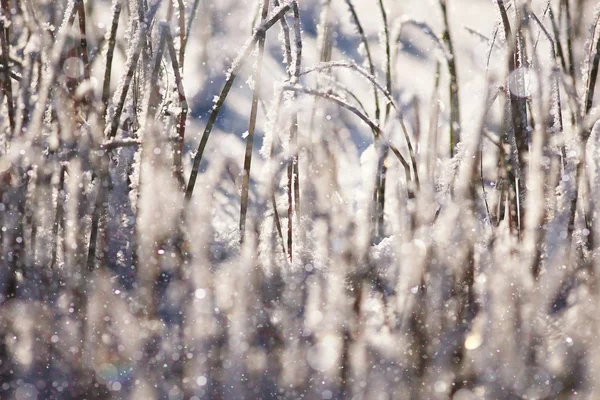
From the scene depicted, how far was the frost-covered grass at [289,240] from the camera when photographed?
2.15 feet

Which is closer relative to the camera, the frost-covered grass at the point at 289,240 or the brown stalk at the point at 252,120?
the frost-covered grass at the point at 289,240

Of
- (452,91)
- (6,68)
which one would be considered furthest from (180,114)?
(452,91)

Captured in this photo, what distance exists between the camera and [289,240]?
861 mm

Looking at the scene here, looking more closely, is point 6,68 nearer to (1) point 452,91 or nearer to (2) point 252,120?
(2) point 252,120

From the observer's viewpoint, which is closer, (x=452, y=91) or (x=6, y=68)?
(x=6, y=68)

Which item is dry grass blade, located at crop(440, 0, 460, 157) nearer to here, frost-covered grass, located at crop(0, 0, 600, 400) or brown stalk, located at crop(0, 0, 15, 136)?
frost-covered grass, located at crop(0, 0, 600, 400)

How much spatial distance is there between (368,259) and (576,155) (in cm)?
A: 30

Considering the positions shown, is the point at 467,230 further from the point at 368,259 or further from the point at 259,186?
the point at 259,186

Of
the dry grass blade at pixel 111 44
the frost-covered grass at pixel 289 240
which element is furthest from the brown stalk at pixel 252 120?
the dry grass blade at pixel 111 44

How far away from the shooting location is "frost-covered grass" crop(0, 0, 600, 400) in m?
0.66

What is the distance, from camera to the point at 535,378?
0.63 meters

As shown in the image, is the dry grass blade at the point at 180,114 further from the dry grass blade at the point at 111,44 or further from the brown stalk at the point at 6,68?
the brown stalk at the point at 6,68

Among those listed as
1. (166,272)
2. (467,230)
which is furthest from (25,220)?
(467,230)

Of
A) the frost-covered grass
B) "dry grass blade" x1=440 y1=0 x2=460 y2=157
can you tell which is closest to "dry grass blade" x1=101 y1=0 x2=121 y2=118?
the frost-covered grass
